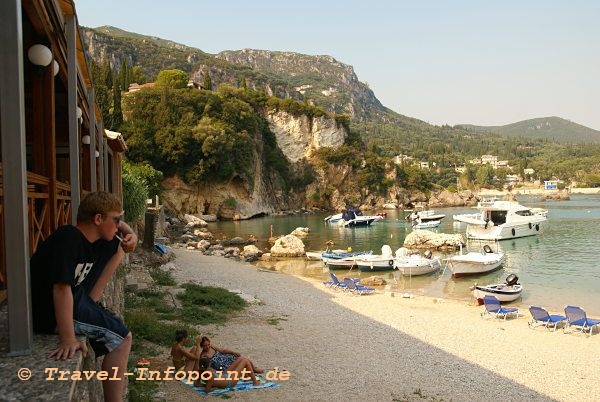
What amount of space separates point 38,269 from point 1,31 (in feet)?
4.87

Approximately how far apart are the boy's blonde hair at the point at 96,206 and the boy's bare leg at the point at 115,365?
962mm

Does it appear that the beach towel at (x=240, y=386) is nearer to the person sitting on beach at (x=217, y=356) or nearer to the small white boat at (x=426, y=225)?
the person sitting on beach at (x=217, y=356)

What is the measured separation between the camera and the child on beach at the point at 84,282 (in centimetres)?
292

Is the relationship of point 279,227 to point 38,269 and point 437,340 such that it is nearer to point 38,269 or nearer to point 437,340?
point 437,340

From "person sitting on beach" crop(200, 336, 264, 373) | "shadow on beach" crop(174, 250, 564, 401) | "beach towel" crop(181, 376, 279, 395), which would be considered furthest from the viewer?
"shadow on beach" crop(174, 250, 564, 401)

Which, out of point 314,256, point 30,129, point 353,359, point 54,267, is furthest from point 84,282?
point 314,256

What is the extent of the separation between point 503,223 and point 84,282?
44.0m

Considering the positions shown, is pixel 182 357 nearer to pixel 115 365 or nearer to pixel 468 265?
pixel 115 365

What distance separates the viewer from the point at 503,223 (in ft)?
139

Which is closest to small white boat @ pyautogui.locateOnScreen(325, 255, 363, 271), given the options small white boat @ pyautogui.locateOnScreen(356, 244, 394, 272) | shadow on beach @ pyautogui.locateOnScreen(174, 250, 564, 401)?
small white boat @ pyautogui.locateOnScreen(356, 244, 394, 272)

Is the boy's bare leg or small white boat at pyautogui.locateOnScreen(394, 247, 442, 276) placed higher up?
the boy's bare leg

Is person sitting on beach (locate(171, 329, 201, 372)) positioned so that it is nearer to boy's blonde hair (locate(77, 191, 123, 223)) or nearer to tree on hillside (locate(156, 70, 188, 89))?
boy's blonde hair (locate(77, 191, 123, 223))

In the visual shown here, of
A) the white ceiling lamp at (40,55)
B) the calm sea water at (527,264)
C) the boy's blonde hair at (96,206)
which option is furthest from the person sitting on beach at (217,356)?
the calm sea water at (527,264)

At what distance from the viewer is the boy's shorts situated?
3.24m
